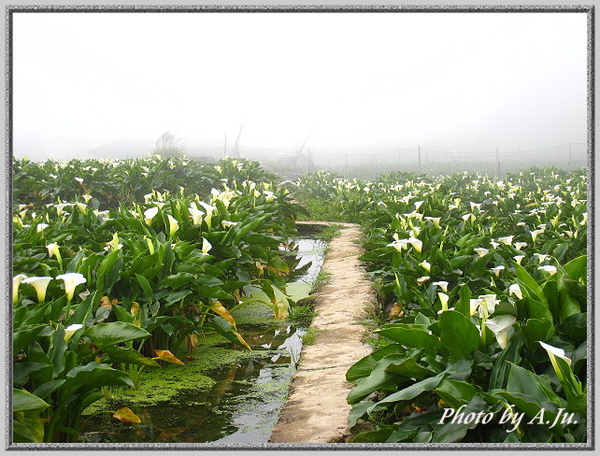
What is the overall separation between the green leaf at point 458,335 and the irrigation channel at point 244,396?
0.56m

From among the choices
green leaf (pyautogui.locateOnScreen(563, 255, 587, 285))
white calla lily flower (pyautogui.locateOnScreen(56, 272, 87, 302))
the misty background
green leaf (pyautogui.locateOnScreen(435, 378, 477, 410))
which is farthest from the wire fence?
white calla lily flower (pyautogui.locateOnScreen(56, 272, 87, 302))

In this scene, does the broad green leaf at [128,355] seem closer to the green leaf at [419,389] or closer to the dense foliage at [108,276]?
the dense foliage at [108,276]

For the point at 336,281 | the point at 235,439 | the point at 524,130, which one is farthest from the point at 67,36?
the point at 336,281

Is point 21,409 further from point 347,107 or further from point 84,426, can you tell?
point 347,107

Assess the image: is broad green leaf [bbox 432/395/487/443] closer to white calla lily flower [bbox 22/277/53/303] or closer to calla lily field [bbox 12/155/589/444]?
calla lily field [bbox 12/155/589/444]

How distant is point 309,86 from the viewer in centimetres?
327

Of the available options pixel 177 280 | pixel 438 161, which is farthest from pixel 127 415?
pixel 438 161

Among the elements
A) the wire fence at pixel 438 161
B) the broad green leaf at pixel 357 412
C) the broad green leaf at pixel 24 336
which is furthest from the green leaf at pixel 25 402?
the wire fence at pixel 438 161

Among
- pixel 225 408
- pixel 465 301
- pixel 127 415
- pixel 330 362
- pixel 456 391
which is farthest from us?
pixel 330 362

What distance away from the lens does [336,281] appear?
484 centimetres

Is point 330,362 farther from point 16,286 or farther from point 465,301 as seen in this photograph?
point 16,286

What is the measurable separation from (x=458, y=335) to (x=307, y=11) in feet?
5.16

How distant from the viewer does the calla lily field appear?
2.06m

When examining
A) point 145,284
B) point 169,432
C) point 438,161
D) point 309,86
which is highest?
point 309,86
